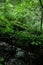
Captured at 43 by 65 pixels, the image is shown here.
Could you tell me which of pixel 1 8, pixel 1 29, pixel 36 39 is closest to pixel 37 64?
pixel 36 39

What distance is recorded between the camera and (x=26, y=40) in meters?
7.87

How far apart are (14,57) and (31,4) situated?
16.3 feet

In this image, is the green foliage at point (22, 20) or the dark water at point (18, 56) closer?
the dark water at point (18, 56)

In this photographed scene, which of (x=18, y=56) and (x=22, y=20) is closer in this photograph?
(x=18, y=56)

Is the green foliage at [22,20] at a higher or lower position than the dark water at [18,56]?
higher

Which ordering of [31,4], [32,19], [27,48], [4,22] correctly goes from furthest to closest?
[32,19] < [31,4] < [4,22] < [27,48]

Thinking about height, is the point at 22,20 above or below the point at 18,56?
above

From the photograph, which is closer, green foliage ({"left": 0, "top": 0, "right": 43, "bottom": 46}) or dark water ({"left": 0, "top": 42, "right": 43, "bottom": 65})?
dark water ({"left": 0, "top": 42, "right": 43, "bottom": 65})

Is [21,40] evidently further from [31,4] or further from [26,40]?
[31,4]

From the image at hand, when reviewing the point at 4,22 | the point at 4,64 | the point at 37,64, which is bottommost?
the point at 37,64

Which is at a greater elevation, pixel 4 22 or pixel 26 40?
pixel 4 22

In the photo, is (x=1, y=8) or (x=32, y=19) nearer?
(x=1, y=8)

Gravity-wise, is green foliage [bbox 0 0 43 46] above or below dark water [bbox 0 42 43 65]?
above

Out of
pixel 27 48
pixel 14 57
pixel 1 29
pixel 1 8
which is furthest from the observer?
pixel 1 8
